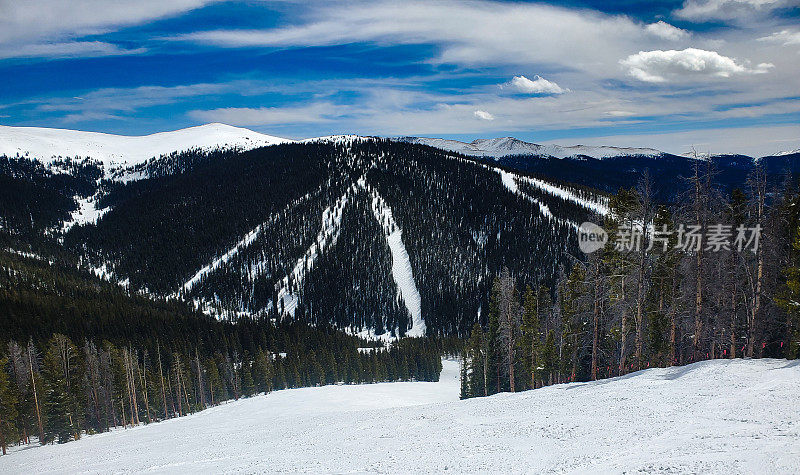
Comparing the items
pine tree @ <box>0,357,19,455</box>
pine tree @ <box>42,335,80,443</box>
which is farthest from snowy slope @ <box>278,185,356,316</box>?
pine tree @ <box>0,357,19,455</box>

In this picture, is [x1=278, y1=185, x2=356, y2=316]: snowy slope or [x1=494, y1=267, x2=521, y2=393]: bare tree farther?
[x1=278, y1=185, x2=356, y2=316]: snowy slope

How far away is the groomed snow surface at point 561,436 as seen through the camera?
1102 cm

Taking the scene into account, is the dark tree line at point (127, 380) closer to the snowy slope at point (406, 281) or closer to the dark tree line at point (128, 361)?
the dark tree line at point (128, 361)

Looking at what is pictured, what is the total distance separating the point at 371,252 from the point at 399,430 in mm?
168153

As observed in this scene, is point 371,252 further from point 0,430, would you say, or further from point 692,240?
point 692,240

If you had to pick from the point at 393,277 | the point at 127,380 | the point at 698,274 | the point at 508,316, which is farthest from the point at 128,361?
the point at 393,277

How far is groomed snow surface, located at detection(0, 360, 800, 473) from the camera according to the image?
1102 cm

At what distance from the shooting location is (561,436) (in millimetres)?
14078

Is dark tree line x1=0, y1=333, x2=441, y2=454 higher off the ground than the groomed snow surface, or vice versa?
the groomed snow surface

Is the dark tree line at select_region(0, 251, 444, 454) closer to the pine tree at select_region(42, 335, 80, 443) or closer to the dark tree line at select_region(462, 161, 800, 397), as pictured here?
the pine tree at select_region(42, 335, 80, 443)

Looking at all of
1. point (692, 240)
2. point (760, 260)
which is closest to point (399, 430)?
point (692, 240)

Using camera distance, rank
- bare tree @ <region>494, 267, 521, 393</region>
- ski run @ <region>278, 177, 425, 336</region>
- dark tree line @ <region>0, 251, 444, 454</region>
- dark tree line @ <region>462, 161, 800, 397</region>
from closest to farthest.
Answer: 1. dark tree line @ <region>462, 161, 800, 397</region>
2. bare tree @ <region>494, 267, 521, 393</region>
3. dark tree line @ <region>0, 251, 444, 454</region>
4. ski run @ <region>278, 177, 425, 336</region>

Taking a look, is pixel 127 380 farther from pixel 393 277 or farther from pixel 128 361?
pixel 393 277

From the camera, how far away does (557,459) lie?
39.7 feet
